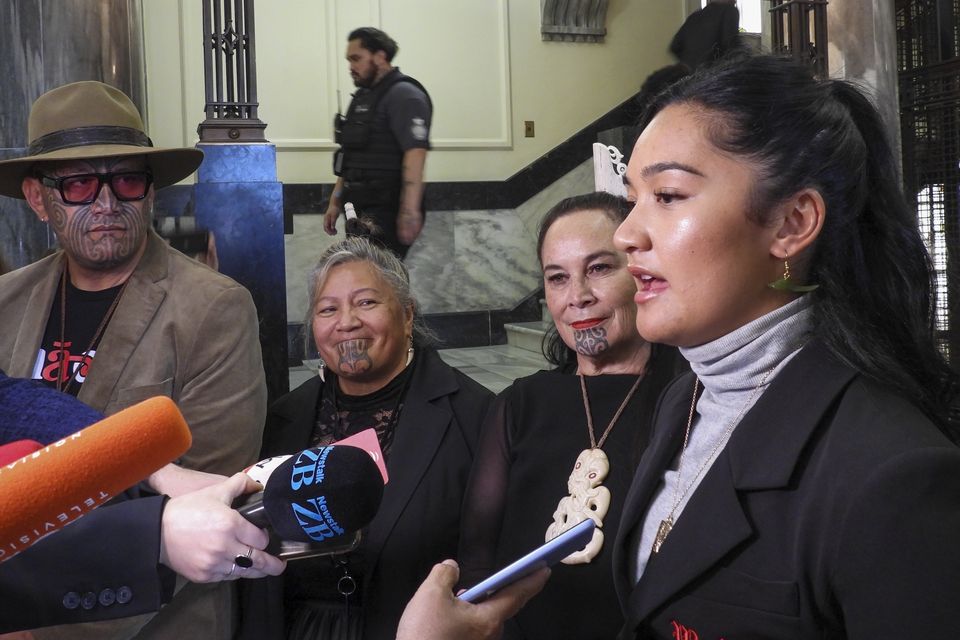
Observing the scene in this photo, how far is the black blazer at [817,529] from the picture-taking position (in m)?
1.06

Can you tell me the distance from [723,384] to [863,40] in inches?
151

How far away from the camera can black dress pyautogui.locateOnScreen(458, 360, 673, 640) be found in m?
1.97

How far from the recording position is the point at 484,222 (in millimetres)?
9312

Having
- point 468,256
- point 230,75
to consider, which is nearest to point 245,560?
point 230,75

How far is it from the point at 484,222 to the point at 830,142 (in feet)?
26.3

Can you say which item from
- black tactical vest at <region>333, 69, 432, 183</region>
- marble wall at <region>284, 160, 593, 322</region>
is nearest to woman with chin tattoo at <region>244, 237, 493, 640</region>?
black tactical vest at <region>333, 69, 432, 183</region>

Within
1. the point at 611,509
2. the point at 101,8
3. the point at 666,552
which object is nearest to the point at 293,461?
the point at 666,552

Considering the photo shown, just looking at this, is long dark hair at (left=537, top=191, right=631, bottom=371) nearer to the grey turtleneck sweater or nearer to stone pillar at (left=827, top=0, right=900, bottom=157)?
the grey turtleneck sweater

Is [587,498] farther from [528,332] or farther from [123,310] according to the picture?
[528,332]

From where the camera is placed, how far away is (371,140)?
534cm

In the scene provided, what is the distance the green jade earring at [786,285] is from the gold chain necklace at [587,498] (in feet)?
2.65

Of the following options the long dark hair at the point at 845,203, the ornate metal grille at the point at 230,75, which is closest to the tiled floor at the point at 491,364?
the ornate metal grille at the point at 230,75

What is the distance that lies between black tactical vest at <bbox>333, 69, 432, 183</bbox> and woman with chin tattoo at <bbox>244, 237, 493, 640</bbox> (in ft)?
7.60

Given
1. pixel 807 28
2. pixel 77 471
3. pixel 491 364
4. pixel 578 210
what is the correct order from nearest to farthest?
1. pixel 77 471
2. pixel 578 210
3. pixel 807 28
4. pixel 491 364
